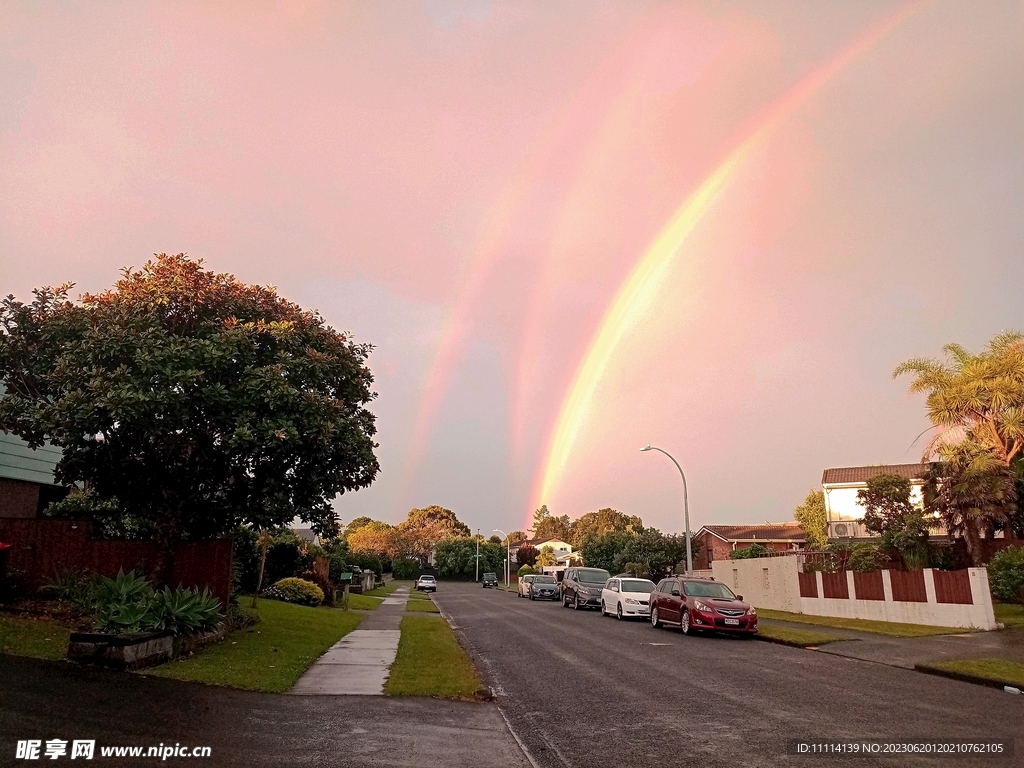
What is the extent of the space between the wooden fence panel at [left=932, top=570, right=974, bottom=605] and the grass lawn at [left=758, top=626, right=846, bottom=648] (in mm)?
4414

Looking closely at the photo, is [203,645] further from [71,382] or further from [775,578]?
[775,578]

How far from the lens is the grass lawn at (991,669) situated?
1201 centimetres

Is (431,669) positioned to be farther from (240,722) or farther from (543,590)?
(543,590)

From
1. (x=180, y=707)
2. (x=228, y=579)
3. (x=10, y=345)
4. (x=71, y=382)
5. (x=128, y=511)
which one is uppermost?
Result: (x=10, y=345)

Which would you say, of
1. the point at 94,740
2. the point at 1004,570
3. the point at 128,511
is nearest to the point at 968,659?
the point at 1004,570

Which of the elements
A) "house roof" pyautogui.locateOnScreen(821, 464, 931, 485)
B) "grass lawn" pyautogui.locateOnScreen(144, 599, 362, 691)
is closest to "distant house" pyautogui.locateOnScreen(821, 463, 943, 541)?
"house roof" pyautogui.locateOnScreen(821, 464, 931, 485)

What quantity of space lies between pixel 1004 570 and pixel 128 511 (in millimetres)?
26190

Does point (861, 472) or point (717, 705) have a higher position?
point (861, 472)

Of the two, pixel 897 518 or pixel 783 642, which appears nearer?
pixel 783 642

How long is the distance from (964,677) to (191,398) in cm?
1472

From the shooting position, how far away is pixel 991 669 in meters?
13.0

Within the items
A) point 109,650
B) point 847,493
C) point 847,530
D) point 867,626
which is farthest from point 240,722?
point 847,493

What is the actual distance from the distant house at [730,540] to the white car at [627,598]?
35.7m

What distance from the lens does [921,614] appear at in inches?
901
